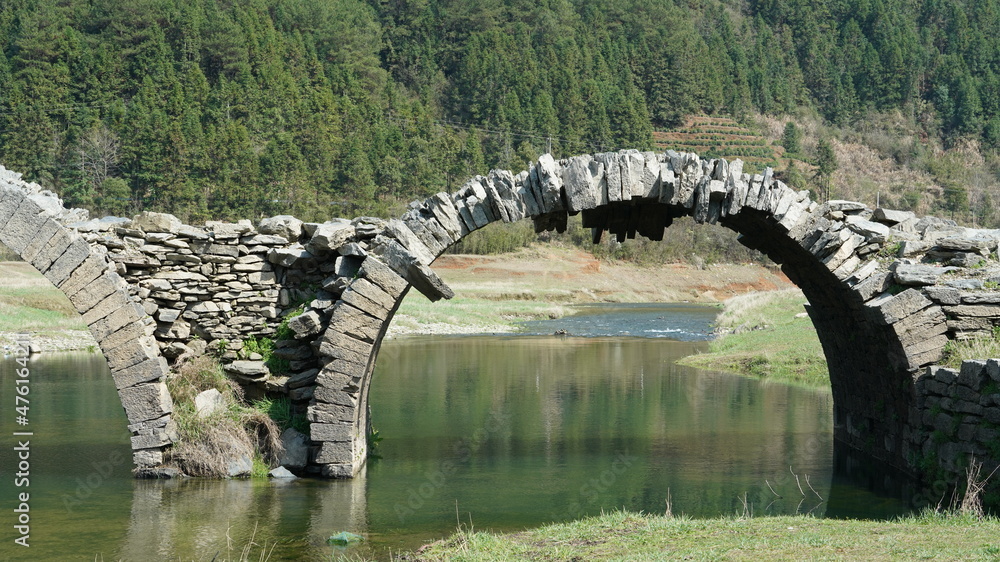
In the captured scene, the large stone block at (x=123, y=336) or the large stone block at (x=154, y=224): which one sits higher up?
the large stone block at (x=154, y=224)

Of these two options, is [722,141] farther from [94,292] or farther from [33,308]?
[94,292]

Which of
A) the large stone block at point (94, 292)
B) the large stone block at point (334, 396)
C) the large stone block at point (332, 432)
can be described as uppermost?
the large stone block at point (94, 292)

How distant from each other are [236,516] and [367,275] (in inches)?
124

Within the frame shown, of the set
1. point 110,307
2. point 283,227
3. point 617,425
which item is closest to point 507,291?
point 617,425

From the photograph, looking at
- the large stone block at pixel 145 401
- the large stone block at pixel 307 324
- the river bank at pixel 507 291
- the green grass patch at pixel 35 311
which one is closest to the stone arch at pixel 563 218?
the large stone block at pixel 307 324

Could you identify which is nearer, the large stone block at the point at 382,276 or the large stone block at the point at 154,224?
the large stone block at the point at 382,276

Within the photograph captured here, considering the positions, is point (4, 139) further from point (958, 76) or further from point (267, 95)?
point (958, 76)

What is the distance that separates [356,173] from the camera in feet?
232

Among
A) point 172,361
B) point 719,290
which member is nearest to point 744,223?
point 172,361

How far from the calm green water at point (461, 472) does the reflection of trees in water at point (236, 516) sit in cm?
3

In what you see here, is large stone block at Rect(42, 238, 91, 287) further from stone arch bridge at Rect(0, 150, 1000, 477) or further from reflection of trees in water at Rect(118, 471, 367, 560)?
reflection of trees in water at Rect(118, 471, 367, 560)

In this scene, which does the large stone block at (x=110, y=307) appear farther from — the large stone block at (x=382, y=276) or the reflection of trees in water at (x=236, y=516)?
the large stone block at (x=382, y=276)

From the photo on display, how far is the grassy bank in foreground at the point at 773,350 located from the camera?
24141 mm

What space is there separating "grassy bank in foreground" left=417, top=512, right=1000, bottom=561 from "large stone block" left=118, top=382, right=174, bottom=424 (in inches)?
187
